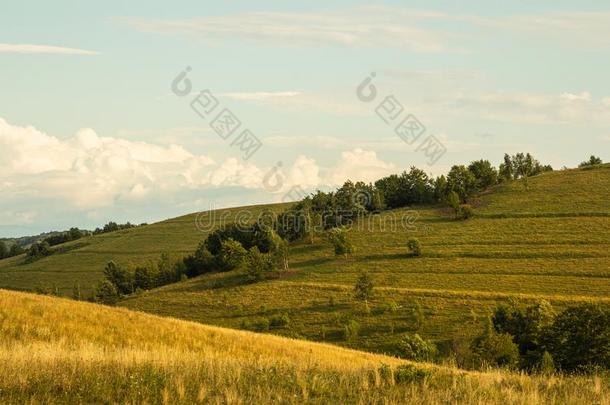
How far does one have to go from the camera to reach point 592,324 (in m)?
64.9

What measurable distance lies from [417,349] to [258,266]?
2282 inches

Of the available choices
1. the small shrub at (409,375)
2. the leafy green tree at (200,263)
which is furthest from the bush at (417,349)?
the leafy green tree at (200,263)

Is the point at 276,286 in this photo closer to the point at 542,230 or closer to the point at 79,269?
the point at 542,230

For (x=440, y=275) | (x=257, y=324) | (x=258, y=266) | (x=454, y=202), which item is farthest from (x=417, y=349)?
(x=454, y=202)

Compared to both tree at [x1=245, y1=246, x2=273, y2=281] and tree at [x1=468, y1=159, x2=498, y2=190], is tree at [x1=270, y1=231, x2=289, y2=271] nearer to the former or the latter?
tree at [x1=245, y1=246, x2=273, y2=281]

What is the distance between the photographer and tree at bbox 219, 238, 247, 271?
438 feet

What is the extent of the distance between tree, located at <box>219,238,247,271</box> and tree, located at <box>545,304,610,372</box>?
2889 inches

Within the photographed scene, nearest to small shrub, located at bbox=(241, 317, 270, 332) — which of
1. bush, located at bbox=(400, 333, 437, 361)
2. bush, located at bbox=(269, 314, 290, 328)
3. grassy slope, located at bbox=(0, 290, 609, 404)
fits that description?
bush, located at bbox=(269, 314, 290, 328)

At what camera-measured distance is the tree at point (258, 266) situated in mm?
122688

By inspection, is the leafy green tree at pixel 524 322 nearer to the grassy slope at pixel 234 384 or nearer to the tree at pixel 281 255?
the tree at pixel 281 255

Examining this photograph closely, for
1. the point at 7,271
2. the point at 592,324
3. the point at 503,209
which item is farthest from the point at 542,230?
the point at 7,271

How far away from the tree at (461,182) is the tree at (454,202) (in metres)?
8.38

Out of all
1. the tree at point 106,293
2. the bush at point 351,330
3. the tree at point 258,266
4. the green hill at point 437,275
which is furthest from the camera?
the tree at point 106,293

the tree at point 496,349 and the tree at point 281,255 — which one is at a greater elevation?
the tree at point 281,255
